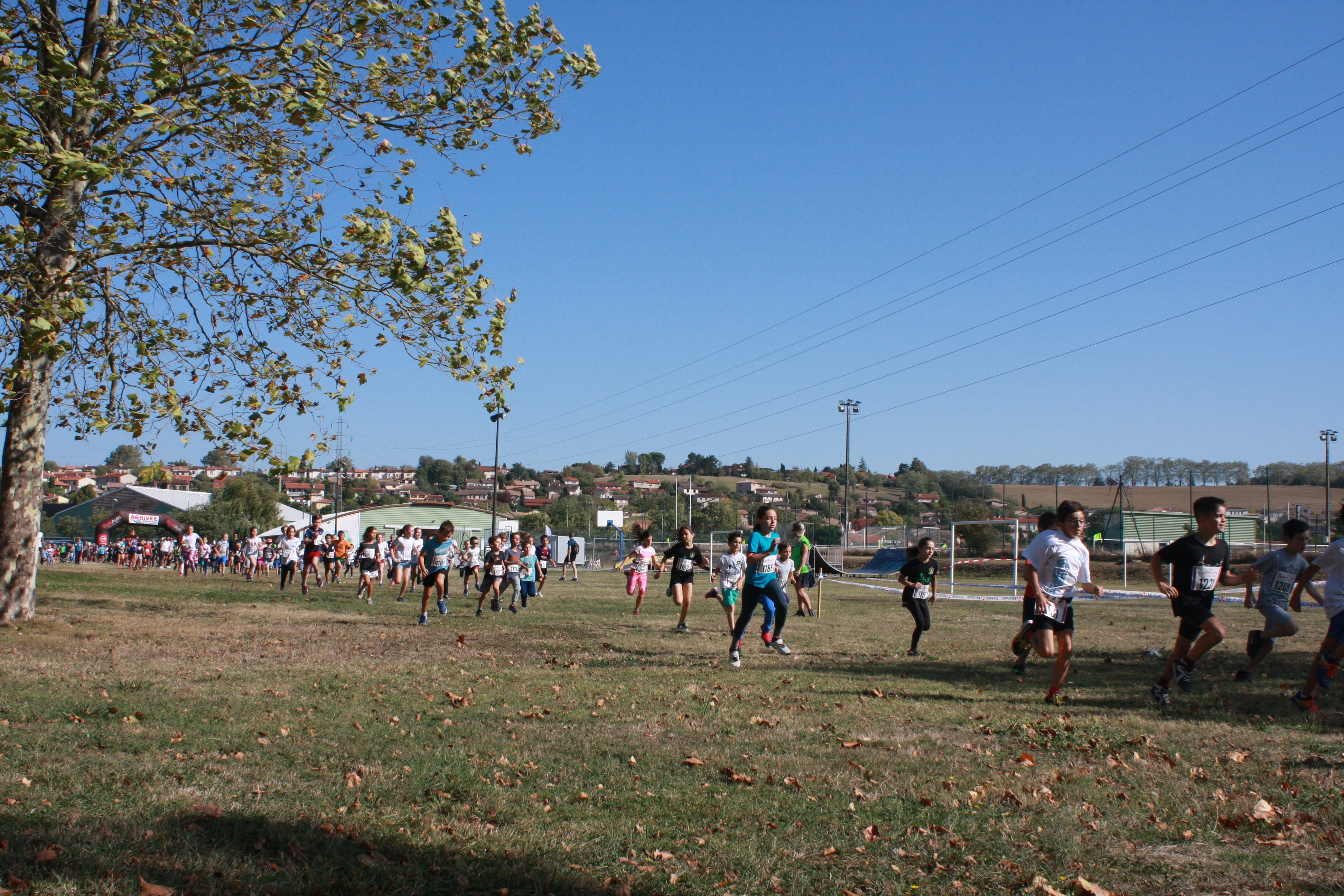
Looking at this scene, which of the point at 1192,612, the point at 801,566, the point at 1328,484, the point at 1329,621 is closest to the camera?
the point at 1192,612

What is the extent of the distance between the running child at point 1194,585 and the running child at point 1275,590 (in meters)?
1.80

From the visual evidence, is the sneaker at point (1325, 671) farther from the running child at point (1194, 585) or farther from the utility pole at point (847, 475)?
the utility pole at point (847, 475)

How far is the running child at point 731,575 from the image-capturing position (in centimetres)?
1545

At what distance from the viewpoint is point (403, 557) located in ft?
79.3

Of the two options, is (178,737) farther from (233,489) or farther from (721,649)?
(233,489)

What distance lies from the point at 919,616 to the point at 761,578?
2780 millimetres

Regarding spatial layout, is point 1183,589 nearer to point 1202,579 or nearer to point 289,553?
point 1202,579

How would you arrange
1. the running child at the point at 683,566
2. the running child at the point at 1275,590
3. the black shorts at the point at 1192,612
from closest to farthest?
the black shorts at the point at 1192,612
the running child at the point at 1275,590
the running child at the point at 683,566

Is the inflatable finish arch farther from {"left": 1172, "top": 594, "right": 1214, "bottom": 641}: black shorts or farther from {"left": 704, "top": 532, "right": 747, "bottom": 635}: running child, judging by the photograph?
{"left": 1172, "top": 594, "right": 1214, "bottom": 641}: black shorts

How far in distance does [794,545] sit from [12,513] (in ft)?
45.6

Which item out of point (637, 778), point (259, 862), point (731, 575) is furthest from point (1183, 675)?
point (259, 862)

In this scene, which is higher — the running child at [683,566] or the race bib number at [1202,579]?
the race bib number at [1202,579]

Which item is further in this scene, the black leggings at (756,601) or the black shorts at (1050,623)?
the black leggings at (756,601)

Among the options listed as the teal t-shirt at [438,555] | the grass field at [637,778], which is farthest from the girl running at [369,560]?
the grass field at [637,778]
